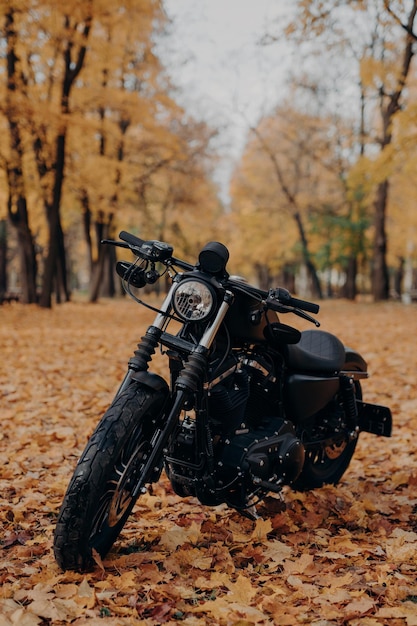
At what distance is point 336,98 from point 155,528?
27108 millimetres

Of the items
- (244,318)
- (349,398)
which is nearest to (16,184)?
(349,398)

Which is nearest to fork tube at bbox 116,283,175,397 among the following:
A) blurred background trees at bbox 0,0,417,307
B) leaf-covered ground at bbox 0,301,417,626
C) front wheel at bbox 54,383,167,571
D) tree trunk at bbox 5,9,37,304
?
front wheel at bbox 54,383,167,571

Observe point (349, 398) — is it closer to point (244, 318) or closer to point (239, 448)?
point (239, 448)

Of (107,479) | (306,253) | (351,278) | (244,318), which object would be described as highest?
(306,253)

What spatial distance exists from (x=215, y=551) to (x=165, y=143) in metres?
20.0

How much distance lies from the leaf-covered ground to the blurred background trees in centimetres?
923

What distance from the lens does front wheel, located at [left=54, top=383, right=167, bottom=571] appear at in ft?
9.18

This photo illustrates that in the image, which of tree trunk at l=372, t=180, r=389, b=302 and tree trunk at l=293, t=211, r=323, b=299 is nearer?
tree trunk at l=372, t=180, r=389, b=302

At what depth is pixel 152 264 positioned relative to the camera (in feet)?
10.8

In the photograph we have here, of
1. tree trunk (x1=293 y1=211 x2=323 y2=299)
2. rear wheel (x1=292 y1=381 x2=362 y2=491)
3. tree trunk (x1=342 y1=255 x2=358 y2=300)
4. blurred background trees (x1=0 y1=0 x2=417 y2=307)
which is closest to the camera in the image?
rear wheel (x1=292 y1=381 x2=362 y2=491)

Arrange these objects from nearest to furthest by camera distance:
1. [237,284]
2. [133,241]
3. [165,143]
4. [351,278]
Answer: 1. [237,284]
2. [133,241]
3. [165,143]
4. [351,278]

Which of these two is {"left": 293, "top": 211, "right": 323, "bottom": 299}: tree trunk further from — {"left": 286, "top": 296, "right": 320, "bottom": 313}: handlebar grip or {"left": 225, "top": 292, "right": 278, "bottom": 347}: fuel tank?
{"left": 286, "top": 296, "right": 320, "bottom": 313}: handlebar grip

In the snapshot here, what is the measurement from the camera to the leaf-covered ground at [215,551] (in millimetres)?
2608

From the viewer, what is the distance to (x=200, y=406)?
124 inches
